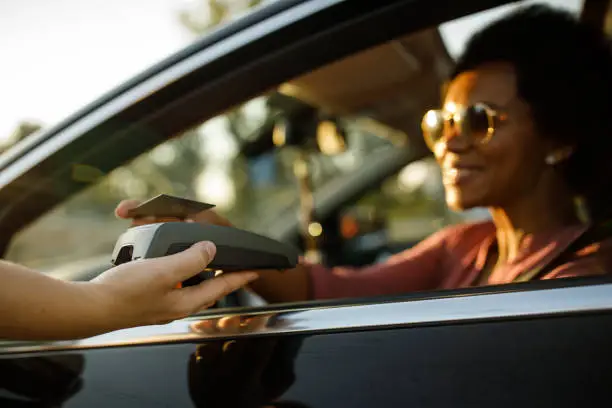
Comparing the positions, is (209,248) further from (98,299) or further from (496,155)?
(496,155)

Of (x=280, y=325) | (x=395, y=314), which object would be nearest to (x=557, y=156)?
(x=395, y=314)

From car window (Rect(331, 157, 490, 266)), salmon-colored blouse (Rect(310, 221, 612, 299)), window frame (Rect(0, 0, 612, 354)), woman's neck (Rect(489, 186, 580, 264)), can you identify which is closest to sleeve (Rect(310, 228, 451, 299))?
salmon-colored blouse (Rect(310, 221, 612, 299))

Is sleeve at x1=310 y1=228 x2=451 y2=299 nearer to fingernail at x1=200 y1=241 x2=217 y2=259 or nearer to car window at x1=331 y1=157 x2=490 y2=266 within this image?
fingernail at x1=200 y1=241 x2=217 y2=259

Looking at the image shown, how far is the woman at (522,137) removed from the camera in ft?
5.40

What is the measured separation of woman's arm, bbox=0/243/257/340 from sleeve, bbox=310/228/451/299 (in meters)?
0.96

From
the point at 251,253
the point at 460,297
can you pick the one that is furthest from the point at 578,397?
the point at 251,253

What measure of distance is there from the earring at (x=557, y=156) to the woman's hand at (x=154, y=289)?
116 centimetres

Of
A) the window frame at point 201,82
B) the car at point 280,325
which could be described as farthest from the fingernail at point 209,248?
the window frame at point 201,82

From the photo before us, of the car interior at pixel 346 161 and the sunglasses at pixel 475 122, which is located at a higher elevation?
the car interior at pixel 346 161

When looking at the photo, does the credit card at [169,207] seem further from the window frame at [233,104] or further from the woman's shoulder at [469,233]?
the woman's shoulder at [469,233]

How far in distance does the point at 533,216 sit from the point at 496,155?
0.24 meters

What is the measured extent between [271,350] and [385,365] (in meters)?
0.22

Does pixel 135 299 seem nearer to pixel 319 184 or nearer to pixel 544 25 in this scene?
pixel 544 25

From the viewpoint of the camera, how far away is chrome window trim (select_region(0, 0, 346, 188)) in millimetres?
1200
